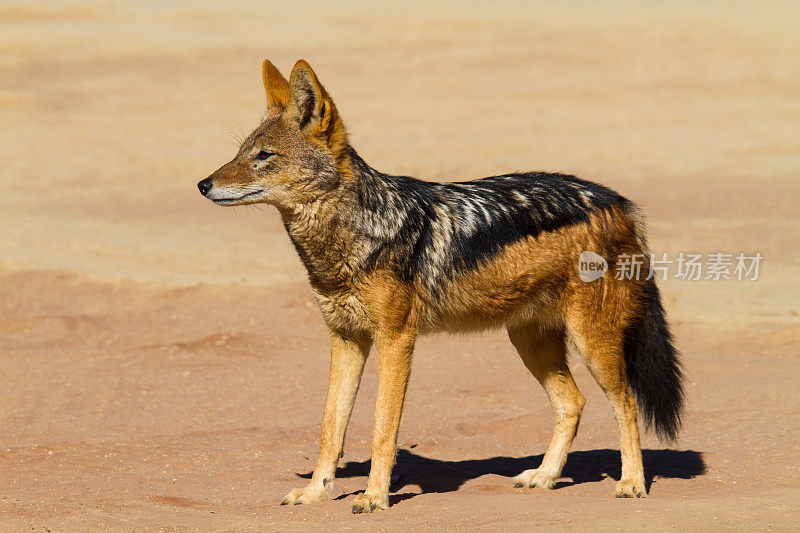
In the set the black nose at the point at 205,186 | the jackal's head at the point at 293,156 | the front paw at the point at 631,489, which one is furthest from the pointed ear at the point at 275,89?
the front paw at the point at 631,489

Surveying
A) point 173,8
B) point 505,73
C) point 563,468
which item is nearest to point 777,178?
point 505,73

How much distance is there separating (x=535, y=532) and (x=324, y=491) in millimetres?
1661

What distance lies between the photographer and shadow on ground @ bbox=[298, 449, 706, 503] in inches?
298

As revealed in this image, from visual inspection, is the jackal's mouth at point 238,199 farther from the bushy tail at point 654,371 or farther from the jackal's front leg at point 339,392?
the bushy tail at point 654,371

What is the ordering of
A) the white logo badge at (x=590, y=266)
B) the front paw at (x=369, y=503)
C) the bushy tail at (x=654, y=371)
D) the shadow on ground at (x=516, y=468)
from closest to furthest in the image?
the front paw at (x=369, y=503)
the white logo badge at (x=590, y=266)
the bushy tail at (x=654, y=371)
the shadow on ground at (x=516, y=468)

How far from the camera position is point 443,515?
20.4 ft

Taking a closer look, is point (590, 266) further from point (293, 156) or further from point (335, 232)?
point (293, 156)

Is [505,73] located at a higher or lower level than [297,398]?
higher

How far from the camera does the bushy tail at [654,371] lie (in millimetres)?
7469

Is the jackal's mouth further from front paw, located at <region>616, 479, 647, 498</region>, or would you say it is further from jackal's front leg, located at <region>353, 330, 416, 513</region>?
front paw, located at <region>616, 479, 647, 498</region>

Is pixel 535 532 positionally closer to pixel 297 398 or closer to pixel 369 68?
pixel 297 398

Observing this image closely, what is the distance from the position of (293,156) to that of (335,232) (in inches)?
19.2

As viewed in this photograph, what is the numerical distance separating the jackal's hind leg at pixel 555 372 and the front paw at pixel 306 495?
152 centimetres

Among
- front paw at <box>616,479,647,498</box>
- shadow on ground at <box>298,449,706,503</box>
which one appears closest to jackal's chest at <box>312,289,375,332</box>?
shadow on ground at <box>298,449,706,503</box>
